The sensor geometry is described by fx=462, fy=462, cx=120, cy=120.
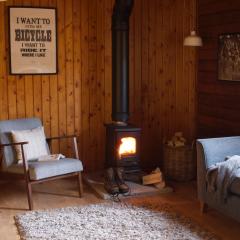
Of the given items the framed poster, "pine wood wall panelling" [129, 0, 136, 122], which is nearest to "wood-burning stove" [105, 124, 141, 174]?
"pine wood wall panelling" [129, 0, 136, 122]

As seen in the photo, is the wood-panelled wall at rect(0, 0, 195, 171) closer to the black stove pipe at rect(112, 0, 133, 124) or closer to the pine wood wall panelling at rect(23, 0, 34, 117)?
the pine wood wall panelling at rect(23, 0, 34, 117)

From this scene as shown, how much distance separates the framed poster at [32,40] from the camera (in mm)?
4914

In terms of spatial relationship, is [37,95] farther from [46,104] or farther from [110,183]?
[110,183]

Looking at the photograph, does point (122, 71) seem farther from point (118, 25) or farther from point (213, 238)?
point (213, 238)

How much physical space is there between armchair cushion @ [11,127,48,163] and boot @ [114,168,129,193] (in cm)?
75

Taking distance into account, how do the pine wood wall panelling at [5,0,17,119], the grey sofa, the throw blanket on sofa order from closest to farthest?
the throw blanket on sofa → the grey sofa → the pine wood wall panelling at [5,0,17,119]

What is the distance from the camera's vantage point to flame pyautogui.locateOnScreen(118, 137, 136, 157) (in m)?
4.86

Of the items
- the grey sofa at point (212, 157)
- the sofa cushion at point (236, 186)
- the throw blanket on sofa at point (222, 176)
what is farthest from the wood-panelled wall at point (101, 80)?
the sofa cushion at point (236, 186)

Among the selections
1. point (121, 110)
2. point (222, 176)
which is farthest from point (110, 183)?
point (222, 176)

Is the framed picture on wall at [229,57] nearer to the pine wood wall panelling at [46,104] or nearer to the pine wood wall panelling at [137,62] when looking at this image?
the pine wood wall panelling at [137,62]

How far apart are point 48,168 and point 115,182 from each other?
29.3 inches

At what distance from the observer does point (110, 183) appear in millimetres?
4602

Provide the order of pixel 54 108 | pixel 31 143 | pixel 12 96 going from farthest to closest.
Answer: pixel 54 108 → pixel 12 96 → pixel 31 143

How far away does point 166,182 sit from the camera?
508 centimetres
